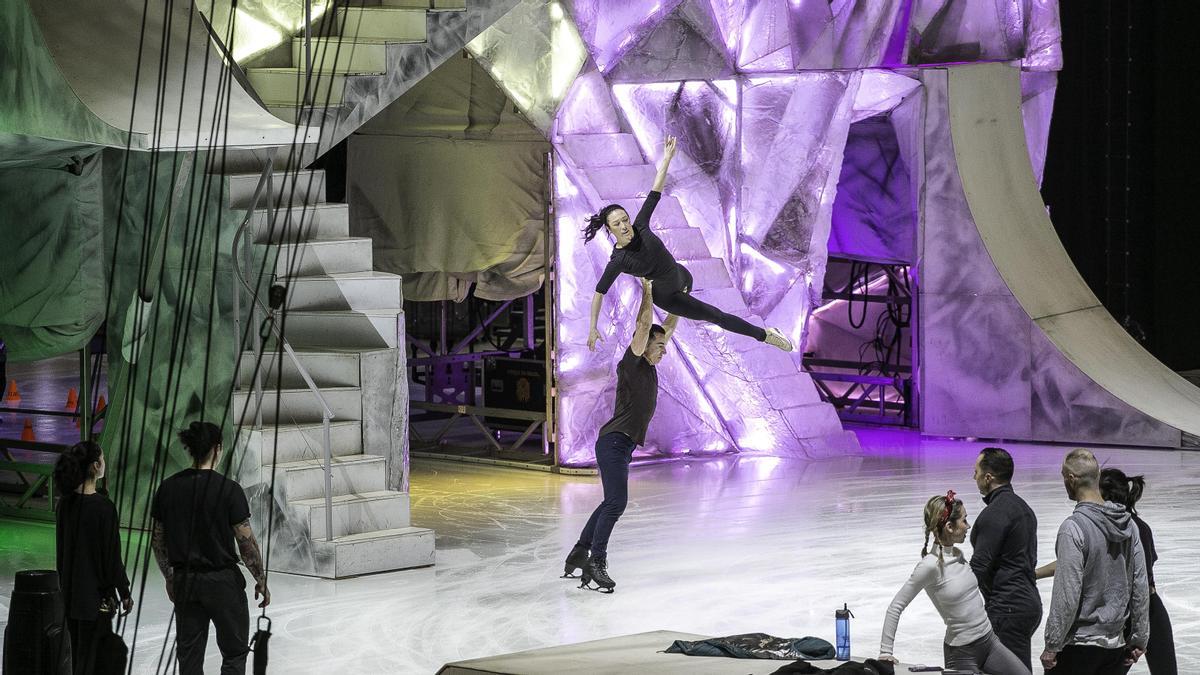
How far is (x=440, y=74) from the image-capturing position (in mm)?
13961

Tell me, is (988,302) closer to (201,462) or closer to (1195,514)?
(1195,514)

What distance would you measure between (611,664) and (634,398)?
2975 mm

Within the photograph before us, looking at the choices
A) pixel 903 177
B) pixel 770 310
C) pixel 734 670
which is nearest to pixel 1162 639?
pixel 734 670

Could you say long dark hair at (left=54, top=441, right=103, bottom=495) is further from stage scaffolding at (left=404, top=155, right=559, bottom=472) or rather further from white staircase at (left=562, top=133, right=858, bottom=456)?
white staircase at (left=562, top=133, right=858, bottom=456)

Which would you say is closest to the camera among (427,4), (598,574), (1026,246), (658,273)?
(598,574)

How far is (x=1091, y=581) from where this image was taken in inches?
234

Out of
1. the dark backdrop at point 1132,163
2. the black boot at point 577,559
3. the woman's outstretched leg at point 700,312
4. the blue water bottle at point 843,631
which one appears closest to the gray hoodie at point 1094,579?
the blue water bottle at point 843,631

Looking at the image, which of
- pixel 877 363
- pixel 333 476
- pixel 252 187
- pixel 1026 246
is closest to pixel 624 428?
pixel 333 476

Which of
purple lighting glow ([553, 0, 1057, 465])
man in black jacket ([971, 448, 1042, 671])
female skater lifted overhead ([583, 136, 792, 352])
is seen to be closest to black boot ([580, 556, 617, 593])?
female skater lifted overhead ([583, 136, 792, 352])

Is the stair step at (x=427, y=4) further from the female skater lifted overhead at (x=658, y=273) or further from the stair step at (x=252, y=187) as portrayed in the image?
the female skater lifted overhead at (x=658, y=273)

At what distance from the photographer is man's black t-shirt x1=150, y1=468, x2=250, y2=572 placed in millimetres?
6234

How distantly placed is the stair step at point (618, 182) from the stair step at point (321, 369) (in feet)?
11.1

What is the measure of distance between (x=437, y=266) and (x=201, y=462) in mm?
7989

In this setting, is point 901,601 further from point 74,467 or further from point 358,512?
point 358,512
